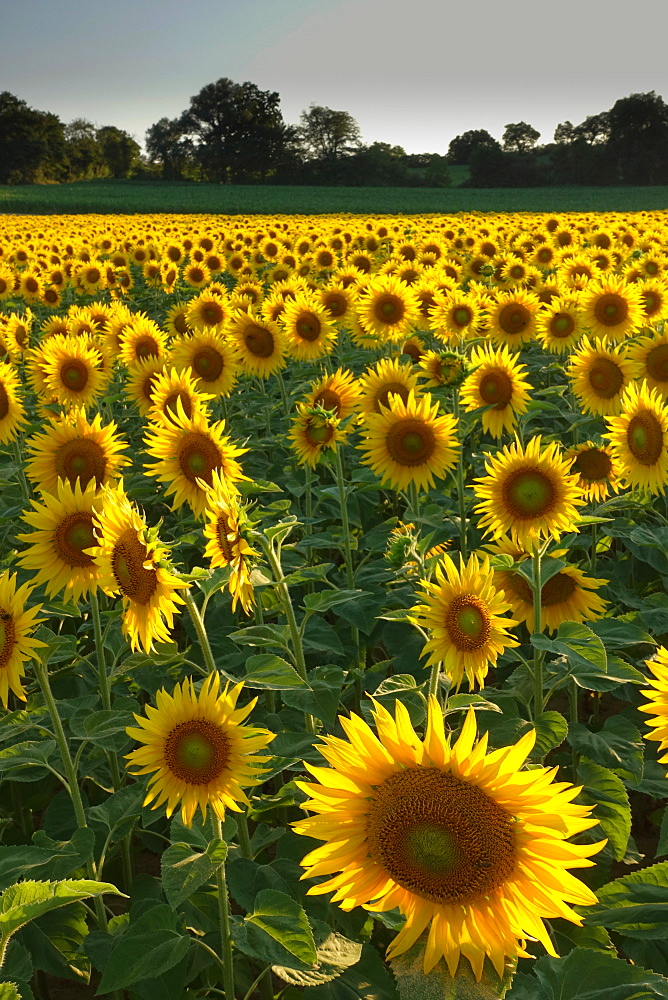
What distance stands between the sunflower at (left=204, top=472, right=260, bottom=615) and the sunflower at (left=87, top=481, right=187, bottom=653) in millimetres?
186

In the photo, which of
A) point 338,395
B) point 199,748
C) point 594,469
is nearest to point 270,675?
point 199,748

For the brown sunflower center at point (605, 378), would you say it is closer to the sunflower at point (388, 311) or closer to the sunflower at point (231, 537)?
the sunflower at point (388, 311)

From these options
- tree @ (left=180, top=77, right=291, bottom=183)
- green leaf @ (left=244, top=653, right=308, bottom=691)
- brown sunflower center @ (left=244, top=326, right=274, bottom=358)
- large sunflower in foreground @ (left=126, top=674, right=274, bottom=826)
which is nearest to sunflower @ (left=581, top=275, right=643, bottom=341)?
brown sunflower center @ (left=244, top=326, right=274, bottom=358)

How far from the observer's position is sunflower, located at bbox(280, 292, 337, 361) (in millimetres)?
6469

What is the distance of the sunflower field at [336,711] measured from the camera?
1.32 meters

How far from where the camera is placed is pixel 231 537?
236cm

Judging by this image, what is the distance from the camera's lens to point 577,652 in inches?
91.4

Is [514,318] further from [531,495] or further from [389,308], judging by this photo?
[531,495]

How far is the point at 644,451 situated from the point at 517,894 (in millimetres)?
2651

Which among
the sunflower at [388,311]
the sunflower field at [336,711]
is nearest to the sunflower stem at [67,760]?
the sunflower field at [336,711]

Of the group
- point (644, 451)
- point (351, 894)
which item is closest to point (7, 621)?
point (351, 894)

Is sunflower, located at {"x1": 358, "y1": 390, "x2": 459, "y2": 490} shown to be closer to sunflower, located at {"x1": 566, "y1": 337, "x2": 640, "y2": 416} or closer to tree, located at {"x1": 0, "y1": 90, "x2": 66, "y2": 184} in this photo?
sunflower, located at {"x1": 566, "y1": 337, "x2": 640, "y2": 416}

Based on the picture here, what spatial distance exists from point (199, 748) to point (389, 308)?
520 centimetres

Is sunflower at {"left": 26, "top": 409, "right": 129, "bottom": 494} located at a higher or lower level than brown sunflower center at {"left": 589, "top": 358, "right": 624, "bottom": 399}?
lower
